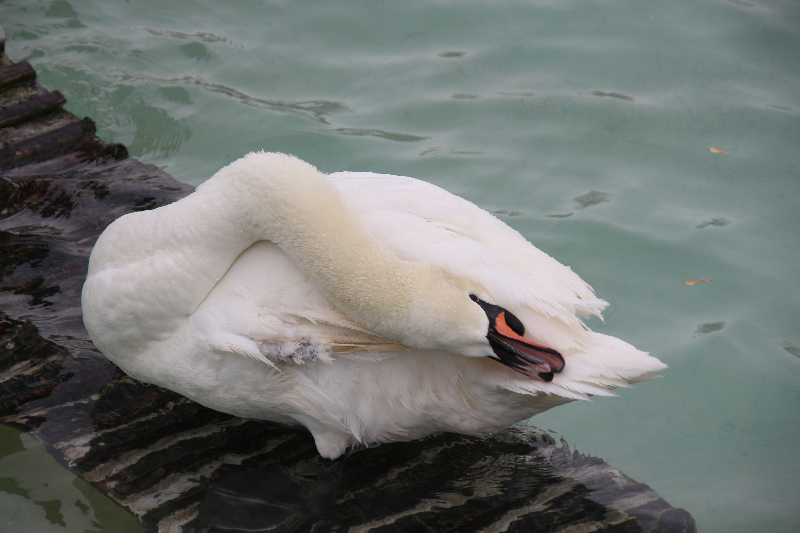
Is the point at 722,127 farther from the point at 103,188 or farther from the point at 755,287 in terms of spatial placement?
the point at 103,188

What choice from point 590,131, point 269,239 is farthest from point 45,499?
point 590,131

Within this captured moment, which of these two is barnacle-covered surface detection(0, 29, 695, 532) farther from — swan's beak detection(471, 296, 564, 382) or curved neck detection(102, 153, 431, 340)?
swan's beak detection(471, 296, 564, 382)

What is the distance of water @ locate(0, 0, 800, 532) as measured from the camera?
432 cm

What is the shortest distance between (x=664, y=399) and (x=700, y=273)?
3.67ft

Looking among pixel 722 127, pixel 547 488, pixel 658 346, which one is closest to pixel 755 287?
pixel 658 346

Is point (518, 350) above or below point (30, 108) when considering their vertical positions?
below

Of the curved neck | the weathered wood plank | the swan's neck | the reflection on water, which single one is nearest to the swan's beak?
the swan's neck

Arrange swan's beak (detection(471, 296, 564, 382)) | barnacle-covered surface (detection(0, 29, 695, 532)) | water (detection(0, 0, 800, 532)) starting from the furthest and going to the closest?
water (detection(0, 0, 800, 532)), barnacle-covered surface (detection(0, 29, 695, 532)), swan's beak (detection(471, 296, 564, 382))

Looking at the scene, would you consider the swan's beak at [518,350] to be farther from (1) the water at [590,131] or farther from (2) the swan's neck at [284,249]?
(1) the water at [590,131]

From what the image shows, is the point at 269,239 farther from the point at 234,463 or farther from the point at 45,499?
the point at 45,499

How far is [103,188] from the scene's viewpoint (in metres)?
4.85

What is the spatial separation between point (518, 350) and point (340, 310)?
0.78m

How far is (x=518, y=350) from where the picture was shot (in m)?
2.56

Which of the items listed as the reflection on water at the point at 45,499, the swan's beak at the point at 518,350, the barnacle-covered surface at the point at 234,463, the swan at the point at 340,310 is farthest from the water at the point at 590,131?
the reflection on water at the point at 45,499
